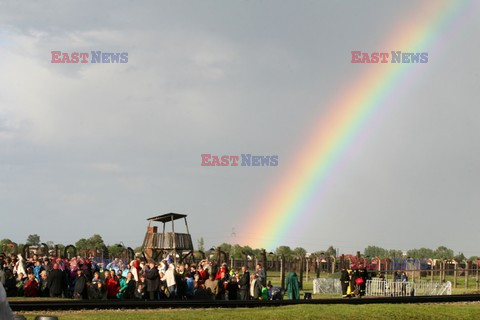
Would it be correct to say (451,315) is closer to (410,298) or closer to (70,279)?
(410,298)

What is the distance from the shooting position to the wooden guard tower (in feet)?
159

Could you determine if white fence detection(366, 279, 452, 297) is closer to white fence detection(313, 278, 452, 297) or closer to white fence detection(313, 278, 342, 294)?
white fence detection(313, 278, 452, 297)

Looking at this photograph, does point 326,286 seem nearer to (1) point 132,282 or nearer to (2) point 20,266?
(1) point 132,282

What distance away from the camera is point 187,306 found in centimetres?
2788

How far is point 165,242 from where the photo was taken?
1913 inches

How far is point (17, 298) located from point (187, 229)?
69.3 feet

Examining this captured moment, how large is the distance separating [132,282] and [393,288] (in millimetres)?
18400

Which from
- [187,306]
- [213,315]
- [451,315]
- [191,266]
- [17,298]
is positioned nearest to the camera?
[213,315]

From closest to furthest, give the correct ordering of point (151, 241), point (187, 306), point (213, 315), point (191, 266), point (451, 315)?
point (213, 315) → point (451, 315) → point (187, 306) → point (191, 266) → point (151, 241)

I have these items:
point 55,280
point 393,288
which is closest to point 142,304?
point 55,280

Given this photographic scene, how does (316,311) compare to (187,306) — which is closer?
(316,311)

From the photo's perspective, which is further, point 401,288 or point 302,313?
point 401,288

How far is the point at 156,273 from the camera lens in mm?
30578

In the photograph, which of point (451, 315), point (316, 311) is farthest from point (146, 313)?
point (451, 315)
